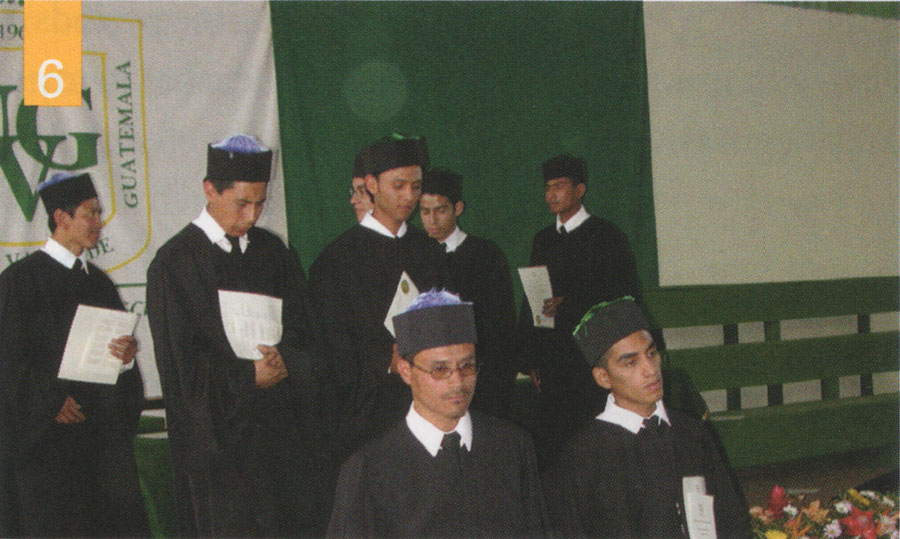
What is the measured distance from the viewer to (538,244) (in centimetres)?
604

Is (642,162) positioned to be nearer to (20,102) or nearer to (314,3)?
(314,3)

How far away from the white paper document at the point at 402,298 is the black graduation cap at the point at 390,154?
45 cm

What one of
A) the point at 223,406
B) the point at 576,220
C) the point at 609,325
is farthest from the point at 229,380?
the point at 576,220

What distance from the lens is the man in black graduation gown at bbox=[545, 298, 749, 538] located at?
11.0 ft

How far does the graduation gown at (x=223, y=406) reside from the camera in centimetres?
372

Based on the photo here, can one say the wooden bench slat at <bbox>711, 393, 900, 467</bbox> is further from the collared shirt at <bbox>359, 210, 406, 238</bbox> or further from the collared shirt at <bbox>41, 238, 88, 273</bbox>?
the collared shirt at <bbox>41, 238, 88, 273</bbox>

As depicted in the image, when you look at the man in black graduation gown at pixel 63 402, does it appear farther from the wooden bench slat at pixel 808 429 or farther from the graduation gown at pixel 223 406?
the wooden bench slat at pixel 808 429

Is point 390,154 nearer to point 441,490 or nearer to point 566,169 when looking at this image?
point 441,490

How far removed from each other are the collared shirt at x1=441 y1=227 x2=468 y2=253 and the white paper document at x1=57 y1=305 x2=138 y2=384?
187 centimetres

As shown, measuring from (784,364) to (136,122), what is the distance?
484 centimetres

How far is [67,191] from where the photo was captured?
4.39 metres

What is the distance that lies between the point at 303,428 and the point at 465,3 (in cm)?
382

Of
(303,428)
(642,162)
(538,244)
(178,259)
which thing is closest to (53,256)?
(178,259)

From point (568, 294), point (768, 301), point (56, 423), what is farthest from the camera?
point (768, 301)
